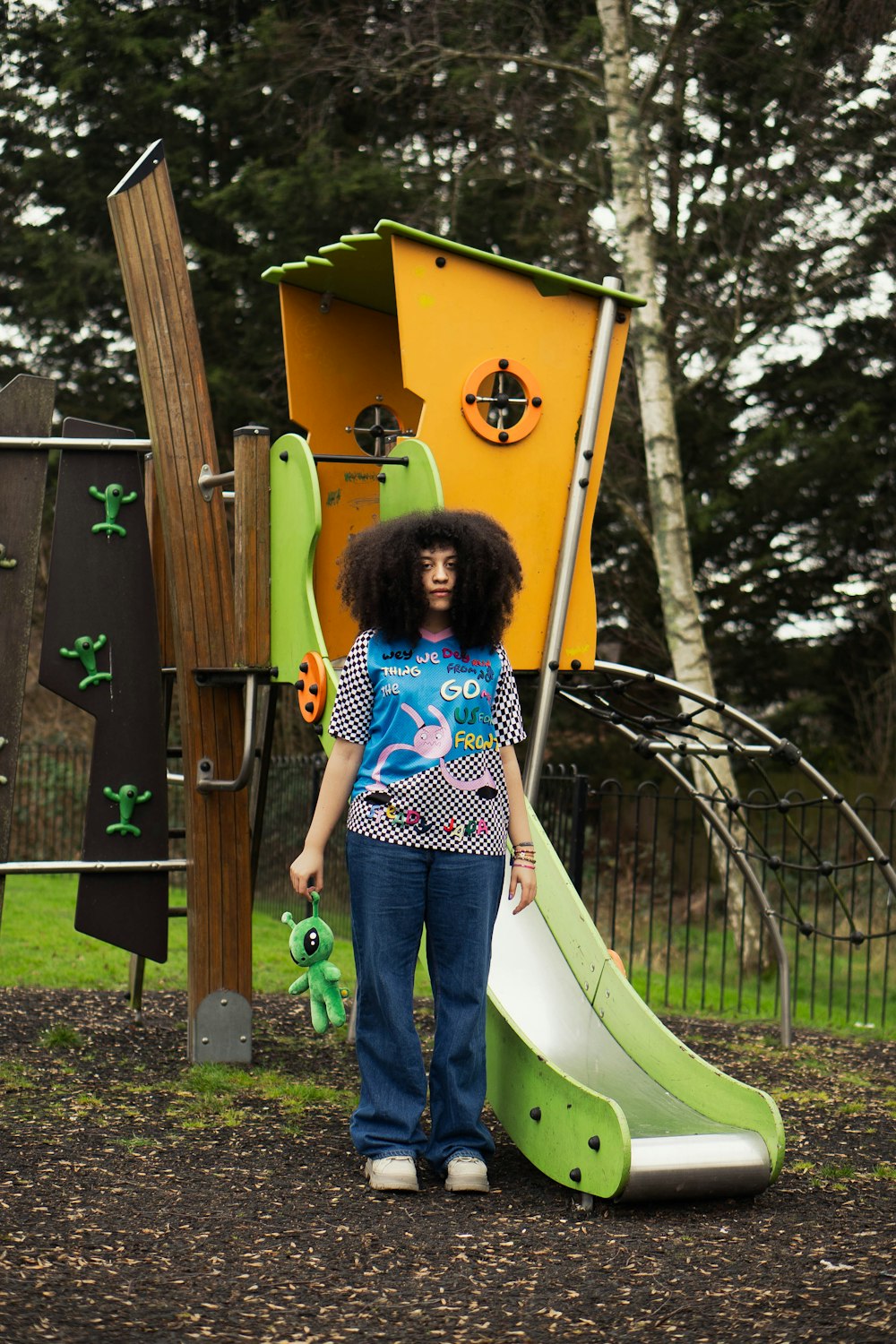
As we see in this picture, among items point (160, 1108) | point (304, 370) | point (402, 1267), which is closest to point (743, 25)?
point (304, 370)

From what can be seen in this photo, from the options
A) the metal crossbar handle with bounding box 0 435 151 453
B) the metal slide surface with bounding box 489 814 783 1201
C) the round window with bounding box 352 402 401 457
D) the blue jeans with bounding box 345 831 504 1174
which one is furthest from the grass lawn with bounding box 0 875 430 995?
the blue jeans with bounding box 345 831 504 1174

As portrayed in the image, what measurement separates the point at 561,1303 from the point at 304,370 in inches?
158

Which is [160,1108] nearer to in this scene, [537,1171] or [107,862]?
[107,862]

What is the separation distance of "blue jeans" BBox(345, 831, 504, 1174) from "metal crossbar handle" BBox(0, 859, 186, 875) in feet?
5.57

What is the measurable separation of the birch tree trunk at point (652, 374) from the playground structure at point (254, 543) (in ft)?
15.1

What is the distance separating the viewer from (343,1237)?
133 inches

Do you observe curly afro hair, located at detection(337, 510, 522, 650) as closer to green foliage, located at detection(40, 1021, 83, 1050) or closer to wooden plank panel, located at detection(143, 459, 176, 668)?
wooden plank panel, located at detection(143, 459, 176, 668)

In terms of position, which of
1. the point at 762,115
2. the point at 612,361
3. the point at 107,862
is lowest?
the point at 107,862

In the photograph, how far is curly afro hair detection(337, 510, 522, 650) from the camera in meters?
3.76

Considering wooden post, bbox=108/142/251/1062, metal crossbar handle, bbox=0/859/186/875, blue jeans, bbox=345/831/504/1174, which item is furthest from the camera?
wooden post, bbox=108/142/251/1062

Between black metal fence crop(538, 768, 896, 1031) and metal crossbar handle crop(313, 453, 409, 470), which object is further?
black metal fence crop(538, 768, 896, 1031)

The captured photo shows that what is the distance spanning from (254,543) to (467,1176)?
233cm

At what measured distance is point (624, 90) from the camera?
1019 cm

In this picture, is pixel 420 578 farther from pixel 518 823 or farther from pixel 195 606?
pixel 195 606
